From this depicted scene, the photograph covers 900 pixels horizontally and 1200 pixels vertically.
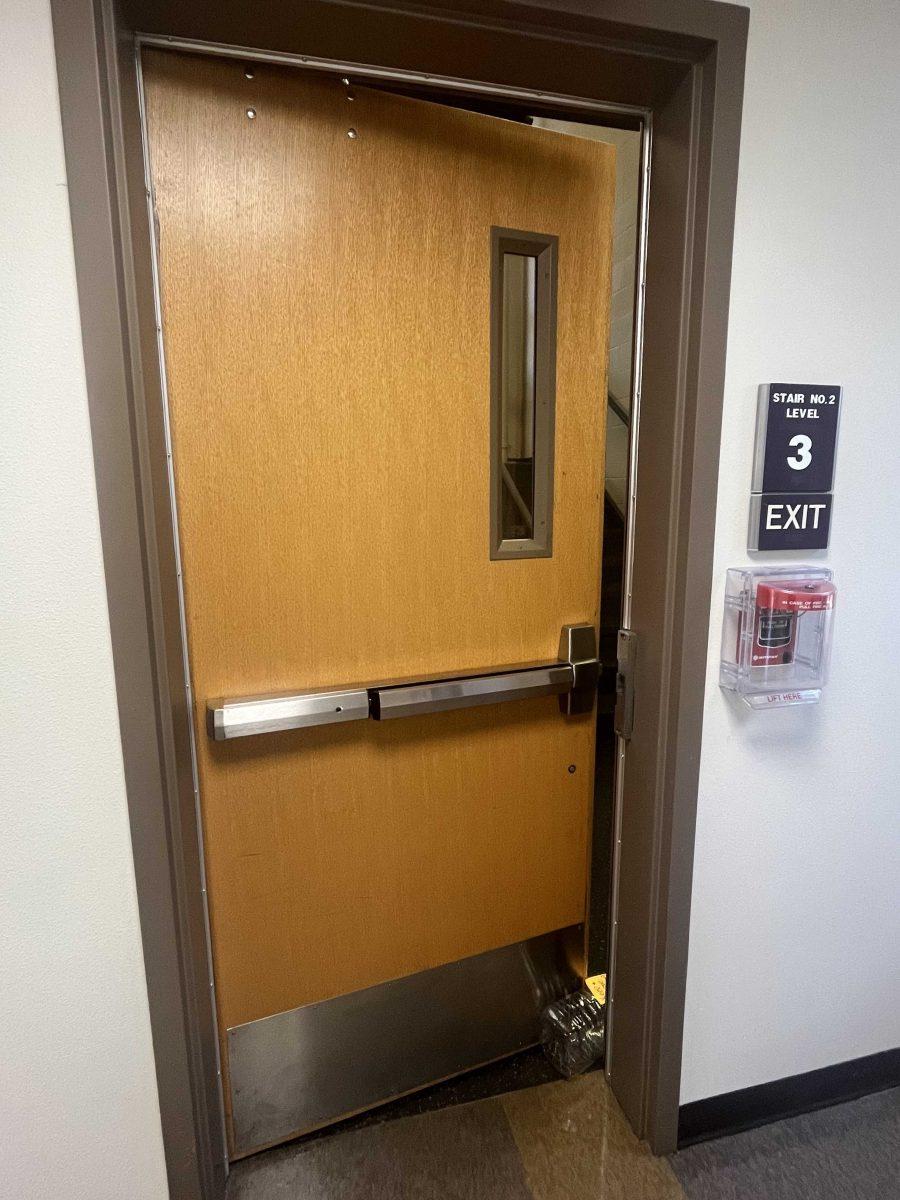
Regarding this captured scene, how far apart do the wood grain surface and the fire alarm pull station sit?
30 centimetres

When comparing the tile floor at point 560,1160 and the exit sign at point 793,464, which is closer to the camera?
the exit sign at point 793,464

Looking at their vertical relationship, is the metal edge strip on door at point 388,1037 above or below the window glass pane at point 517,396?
below

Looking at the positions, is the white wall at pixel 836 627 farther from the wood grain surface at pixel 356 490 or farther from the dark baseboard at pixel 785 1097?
the wood grain surface at pixel 356 490

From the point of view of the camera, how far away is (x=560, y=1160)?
126 cm

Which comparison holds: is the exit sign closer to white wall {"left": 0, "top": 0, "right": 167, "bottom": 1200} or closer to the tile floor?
white wall {"left": 0, "top": 0, "right": 167, "bottom": 1200}

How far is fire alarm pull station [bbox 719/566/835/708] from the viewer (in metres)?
1.08

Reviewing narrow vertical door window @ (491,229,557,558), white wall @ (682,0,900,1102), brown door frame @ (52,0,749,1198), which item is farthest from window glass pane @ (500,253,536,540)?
white wall @ (682,0,900,1102)

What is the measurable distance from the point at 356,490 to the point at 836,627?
935 mm

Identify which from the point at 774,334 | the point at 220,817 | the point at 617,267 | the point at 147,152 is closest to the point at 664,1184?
the point at 220,817

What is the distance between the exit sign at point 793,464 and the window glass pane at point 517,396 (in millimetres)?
401

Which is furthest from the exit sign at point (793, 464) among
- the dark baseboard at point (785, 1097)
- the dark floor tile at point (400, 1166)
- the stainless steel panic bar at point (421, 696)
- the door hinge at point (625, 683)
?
the dark floor tile at point (400, 1166)

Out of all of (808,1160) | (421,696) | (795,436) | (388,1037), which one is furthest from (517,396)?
(808,1160)

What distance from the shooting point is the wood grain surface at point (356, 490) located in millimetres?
986

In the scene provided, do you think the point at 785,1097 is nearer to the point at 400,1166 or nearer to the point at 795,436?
the point at 400,1166
